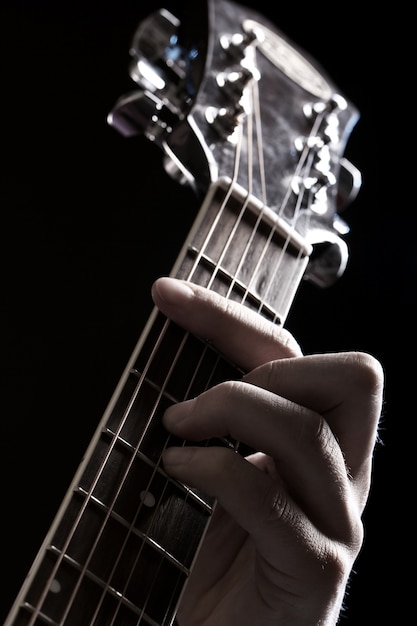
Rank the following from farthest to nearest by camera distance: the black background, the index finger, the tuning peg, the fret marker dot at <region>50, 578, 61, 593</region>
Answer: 1. the black background
2. the tuning peg
3. the index finger
4. the fret marker dot at <region>50, 578, 61, 593</region>

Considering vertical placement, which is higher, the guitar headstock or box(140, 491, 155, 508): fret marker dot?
the guitar headstock

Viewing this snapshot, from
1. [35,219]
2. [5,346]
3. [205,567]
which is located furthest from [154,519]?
[35,219]

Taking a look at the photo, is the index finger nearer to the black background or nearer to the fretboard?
the fretboard

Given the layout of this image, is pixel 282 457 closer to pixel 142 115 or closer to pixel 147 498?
pixel 147 498

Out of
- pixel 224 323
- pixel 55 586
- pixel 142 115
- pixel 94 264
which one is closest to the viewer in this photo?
pixel 55 586

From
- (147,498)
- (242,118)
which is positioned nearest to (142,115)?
(242,118)

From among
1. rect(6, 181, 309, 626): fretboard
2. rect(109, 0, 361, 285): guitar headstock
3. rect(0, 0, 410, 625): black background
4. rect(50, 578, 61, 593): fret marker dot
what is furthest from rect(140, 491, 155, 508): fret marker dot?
rect(0, 0, 410, 625): black background

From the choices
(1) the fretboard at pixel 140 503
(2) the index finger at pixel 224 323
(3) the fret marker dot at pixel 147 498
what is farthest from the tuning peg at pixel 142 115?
(3) the fret marker dot at pixel 147 498
